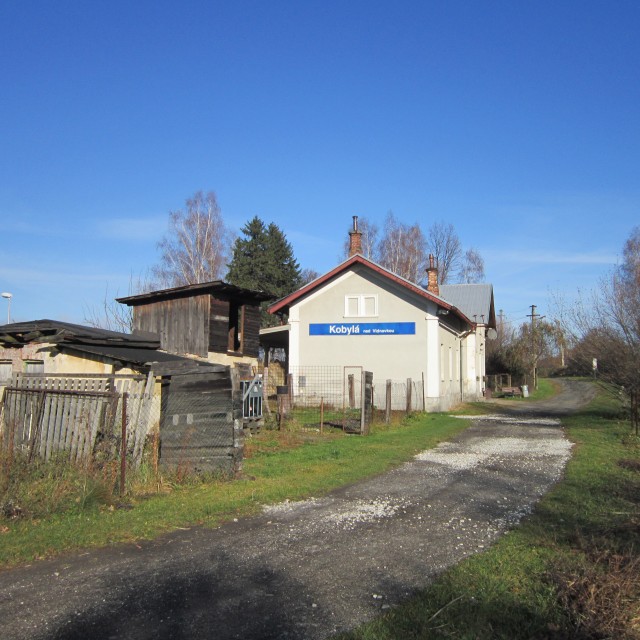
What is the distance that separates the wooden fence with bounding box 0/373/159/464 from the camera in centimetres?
932

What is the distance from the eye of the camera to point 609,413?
23.7 metres

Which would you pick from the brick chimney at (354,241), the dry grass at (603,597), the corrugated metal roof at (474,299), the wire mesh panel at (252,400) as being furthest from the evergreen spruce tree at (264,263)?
the dry grass at (603,597)

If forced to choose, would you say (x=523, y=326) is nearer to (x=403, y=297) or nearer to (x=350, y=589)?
(x=403, y=297)

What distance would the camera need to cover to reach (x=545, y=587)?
5.20 meters

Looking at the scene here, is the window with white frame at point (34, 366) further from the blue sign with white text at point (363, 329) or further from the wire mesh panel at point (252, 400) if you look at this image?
the blue sign with white text at point (363, 329)

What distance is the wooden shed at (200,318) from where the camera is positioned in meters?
23.6

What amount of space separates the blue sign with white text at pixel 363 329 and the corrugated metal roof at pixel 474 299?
15370 millimetres

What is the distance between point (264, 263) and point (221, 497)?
128 ft

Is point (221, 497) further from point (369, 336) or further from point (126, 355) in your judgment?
point (369, 336)

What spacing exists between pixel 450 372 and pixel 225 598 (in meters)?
26.4

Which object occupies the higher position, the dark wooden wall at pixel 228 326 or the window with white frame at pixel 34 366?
the dark wooden wall at pixel 228 326

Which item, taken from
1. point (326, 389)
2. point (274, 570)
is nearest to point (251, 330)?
point (326, 389)

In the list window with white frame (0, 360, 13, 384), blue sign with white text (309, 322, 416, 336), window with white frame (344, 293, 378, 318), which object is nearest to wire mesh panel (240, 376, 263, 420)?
window with white frame (0, 360, 13, 384)

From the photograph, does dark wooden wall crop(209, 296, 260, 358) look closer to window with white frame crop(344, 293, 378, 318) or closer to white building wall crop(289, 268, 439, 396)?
white building wall crop(289, 268, 439, 396)
